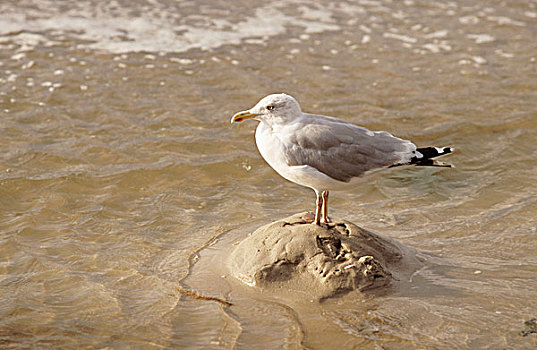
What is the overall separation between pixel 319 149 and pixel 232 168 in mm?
2950

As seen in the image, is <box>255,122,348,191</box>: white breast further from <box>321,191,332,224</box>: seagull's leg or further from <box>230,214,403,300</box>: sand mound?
<box>230,214,403,300</box>: sand mound

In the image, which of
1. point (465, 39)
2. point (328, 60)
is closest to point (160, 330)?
point (328, 60)

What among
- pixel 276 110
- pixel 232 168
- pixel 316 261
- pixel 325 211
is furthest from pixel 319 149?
pixel 232 168

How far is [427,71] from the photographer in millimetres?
11375

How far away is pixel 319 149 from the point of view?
17.9 feet

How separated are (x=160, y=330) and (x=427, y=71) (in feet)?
25.5

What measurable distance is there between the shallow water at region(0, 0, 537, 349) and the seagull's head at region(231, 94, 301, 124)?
983 mm

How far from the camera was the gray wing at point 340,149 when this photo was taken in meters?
5.41

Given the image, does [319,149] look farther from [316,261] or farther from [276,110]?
[316,261]

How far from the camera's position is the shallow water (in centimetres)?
512

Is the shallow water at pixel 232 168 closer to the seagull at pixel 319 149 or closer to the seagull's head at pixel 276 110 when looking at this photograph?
the seagull at pixel 319 149

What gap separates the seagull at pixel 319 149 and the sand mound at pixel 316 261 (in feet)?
0.79

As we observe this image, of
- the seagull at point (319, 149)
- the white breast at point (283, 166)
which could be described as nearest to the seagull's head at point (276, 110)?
the seagull at point (319, 149)

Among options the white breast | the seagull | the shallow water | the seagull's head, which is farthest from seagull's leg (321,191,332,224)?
the seagull's head
